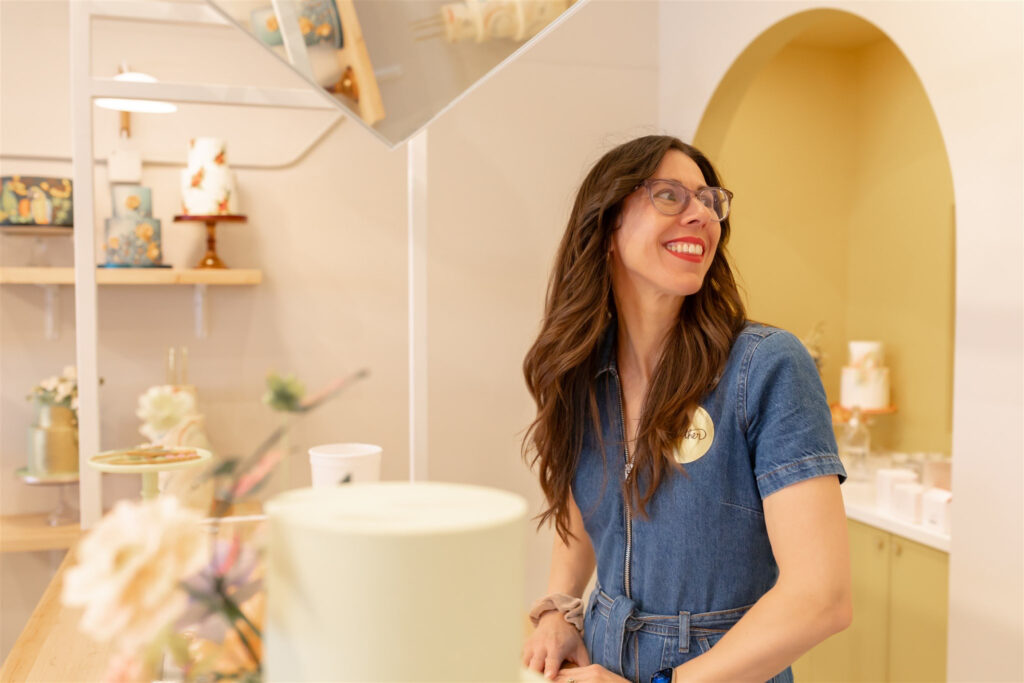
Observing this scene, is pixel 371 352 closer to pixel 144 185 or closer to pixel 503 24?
pixel 144 185

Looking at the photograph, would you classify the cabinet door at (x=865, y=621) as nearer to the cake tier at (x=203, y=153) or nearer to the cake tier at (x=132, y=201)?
the cake tier at (x=203, y=153)

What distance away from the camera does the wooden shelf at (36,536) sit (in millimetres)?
2777

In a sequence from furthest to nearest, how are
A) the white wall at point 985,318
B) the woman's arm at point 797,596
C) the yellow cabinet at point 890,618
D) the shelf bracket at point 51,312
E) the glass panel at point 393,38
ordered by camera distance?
1. the shelf bracket at point 51,312
2. the yellow cabinet at point 890,618
3. the white wall at point 985,318
4. the woman's arm at point 797,596
5. the glass panel at point 393,38

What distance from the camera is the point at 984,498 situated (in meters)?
2.01

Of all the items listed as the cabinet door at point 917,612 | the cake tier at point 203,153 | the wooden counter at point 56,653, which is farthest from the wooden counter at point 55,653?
the cabinet door at point 917,612

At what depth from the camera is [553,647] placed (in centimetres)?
130

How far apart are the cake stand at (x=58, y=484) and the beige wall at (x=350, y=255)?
0.23 feet

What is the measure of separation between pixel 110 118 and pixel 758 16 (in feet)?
7.23

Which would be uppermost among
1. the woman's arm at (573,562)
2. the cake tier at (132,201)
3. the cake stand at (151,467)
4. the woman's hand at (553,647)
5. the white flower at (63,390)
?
the cake tier at (132,201)

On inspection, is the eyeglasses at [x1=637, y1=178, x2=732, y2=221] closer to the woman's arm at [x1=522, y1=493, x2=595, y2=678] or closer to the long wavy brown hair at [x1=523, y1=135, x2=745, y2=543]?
the long wavy brown hair at [x1=523, y1=135, x2=745, y2=543]

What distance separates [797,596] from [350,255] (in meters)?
2.50

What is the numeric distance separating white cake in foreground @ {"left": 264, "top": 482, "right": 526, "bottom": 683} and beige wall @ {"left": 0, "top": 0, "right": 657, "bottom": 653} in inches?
110

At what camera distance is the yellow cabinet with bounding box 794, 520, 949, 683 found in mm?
2348

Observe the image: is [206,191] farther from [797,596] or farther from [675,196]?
[797,596]
